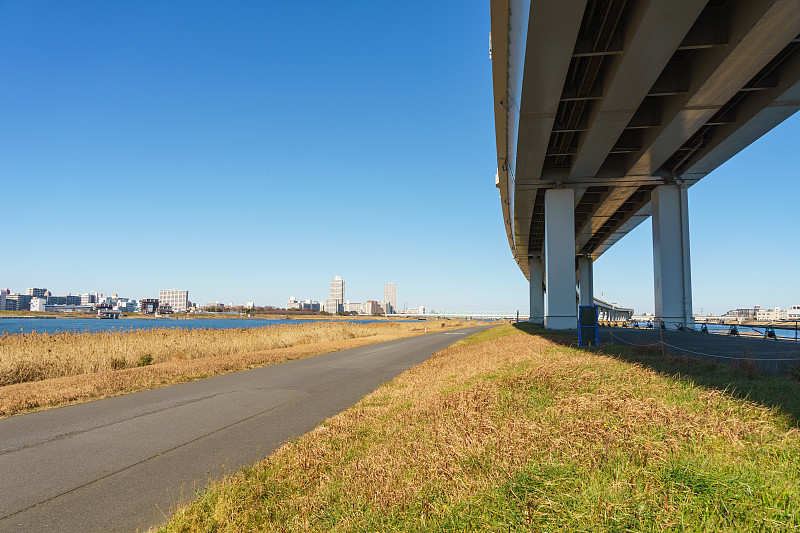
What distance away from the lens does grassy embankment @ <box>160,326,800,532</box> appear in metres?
3.06

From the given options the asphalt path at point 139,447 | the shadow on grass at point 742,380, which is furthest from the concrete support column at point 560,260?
the asphalt path at point 139,447

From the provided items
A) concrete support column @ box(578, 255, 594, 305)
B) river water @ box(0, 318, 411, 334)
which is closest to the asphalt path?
river water @ box(0, 318, 411, 334)

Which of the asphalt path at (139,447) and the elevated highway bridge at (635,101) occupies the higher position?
the elevated highway bridge at (635,101)

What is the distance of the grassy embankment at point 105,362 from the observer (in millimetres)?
10766

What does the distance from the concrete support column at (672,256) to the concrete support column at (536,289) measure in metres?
37.8

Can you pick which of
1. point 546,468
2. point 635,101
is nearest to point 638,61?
point 635,101

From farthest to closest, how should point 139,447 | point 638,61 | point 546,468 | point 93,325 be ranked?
point 93,325 < point 638,61 < point 139,447 < point 546,468

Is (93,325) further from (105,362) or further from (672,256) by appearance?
(672,256)

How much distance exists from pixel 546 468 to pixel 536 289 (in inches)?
2723

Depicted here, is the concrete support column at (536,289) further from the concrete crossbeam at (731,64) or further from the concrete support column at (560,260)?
the concrete crossbeam at (731,64)

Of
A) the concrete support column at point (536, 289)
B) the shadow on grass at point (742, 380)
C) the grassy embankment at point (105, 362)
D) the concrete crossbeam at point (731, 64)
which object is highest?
the concrete crossbeam at point (731, 64)

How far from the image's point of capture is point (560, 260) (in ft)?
101

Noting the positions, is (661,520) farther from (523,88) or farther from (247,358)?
(247,358)

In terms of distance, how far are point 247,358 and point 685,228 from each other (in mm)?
27040
